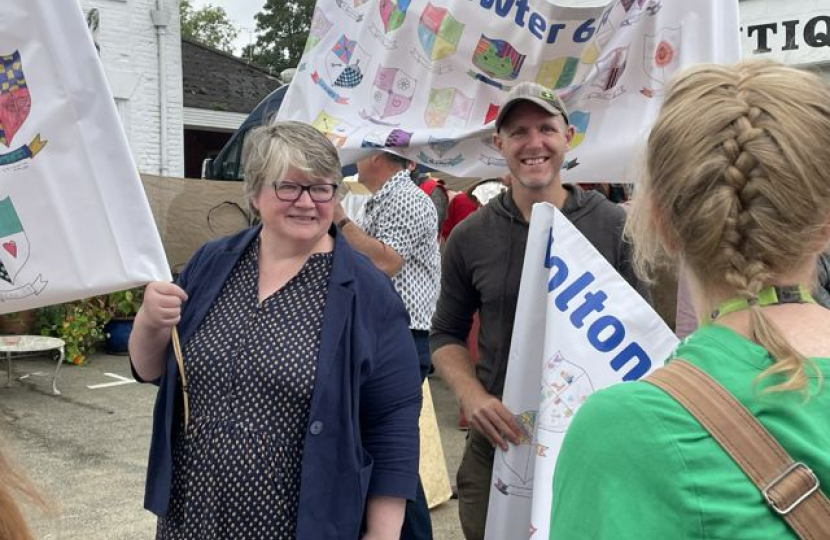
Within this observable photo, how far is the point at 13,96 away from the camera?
2.25 m

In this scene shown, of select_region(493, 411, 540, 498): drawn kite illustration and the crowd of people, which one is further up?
the crowd of people

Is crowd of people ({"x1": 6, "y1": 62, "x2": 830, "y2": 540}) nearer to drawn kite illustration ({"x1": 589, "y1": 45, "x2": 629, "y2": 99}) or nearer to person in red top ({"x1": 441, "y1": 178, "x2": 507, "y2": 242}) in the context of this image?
drawn kite illustration ({"x1": 589, "y1": 45, "x2": 629, "y2": 99})

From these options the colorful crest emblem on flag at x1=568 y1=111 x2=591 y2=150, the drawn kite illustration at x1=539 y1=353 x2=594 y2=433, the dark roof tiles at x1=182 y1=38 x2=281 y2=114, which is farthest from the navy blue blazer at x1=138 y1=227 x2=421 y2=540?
the dark roof tiles at x1=182 y1=38 x2=281 y2=114

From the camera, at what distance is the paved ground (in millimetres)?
4707

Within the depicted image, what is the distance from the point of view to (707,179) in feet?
3.68

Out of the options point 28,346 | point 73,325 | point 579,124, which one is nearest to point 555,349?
point 579,124

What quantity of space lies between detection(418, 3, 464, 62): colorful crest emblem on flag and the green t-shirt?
7.72 feet

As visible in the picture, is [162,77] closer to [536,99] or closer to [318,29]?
[318,29]

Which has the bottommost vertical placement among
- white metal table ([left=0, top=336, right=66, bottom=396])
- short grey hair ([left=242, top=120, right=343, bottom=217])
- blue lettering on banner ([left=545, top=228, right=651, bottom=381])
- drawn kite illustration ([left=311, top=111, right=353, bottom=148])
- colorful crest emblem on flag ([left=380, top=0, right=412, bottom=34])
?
white metal table ([left=0, top=336, right=66, bottom=396])

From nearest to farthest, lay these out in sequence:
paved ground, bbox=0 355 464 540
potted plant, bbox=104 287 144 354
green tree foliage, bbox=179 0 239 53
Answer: paved ground, bbox=0 355 464 540 < potted plant, bbox=104 287 144 354 < green tree foliage, bbox=179 0 239 53

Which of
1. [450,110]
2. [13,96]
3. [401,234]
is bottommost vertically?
[401,234]

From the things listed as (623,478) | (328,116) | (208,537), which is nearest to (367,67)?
(328,116)

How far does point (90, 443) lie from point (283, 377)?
14.6 ft

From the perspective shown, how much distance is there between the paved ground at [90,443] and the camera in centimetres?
471
